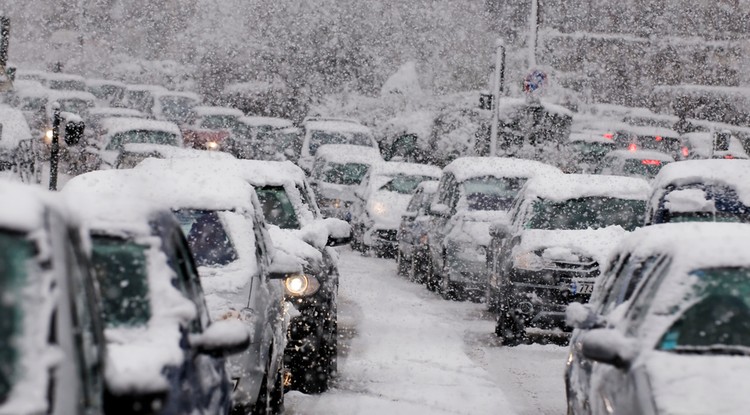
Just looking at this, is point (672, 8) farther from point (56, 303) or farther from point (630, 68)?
point (56, 303)

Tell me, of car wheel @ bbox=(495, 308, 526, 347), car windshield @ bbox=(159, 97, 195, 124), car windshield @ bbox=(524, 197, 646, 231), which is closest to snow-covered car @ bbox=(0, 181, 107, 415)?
car wheel @ bbox=(495, 308, 526, 347)

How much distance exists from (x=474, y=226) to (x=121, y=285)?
460 inches

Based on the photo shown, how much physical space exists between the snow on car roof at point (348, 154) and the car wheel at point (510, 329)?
13151 millimetres

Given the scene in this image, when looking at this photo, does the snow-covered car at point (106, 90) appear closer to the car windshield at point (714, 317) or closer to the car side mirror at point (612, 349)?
the car windshield at point (714, 317)

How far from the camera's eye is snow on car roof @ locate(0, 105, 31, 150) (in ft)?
74.4

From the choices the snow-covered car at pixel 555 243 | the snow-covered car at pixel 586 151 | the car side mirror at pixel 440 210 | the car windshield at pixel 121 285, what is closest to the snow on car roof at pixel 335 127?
the snow-covered car at pixel 586 151

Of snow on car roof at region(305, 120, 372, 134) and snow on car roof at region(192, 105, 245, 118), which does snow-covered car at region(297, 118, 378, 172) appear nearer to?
snow on car roof at region(305, 120, 372, 134)

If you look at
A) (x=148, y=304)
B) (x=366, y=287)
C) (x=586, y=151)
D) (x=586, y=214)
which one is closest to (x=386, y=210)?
(x=366, y=287)

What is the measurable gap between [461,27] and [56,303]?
4603cm

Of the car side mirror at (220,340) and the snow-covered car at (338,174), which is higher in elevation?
the car side mirror at (220,340)

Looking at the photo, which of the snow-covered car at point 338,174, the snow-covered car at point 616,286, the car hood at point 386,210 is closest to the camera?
the snow-covered car at point 616,286

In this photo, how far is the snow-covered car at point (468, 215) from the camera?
621 inches

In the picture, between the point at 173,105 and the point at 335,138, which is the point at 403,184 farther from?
the point at 173,105

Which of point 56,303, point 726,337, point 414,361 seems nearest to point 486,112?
point 414,361
